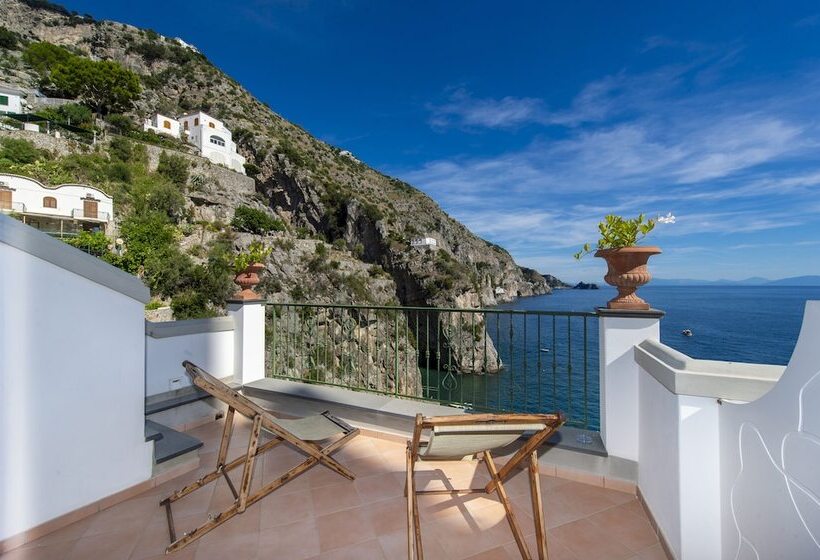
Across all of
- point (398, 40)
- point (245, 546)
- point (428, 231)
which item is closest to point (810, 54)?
point (245, 546)

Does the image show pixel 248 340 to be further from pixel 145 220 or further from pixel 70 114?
pixel 70 114

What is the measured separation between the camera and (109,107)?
3062 centimetres

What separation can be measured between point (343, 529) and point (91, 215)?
26.1 metres

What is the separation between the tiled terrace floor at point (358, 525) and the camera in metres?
1.72

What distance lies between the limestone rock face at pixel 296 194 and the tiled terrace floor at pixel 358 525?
19.9 meters

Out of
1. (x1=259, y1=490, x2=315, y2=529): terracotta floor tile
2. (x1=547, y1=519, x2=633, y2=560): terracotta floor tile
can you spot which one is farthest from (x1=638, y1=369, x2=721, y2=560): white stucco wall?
(x1=259, y1=490, x2=315, y2=529): terracotta floor tile

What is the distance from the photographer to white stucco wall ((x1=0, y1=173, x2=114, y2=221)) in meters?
18.3

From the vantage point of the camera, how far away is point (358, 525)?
6.39ft

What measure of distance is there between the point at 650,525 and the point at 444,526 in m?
1.16

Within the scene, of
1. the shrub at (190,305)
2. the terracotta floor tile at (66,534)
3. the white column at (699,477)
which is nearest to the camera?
the white column at (699,477)

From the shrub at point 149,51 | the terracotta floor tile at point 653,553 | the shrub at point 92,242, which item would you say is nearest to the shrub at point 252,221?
the shrub at point 92,242

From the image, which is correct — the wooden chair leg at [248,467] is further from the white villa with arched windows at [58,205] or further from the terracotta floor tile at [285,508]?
the white villa with arched windows at [58,205]

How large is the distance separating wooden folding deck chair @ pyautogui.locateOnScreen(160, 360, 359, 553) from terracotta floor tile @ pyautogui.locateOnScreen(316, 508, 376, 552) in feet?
0.95

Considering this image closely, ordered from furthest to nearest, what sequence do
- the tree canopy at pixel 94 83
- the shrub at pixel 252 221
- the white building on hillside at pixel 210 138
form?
the white building on hillside at pixel 210 138 → the tree canopy at pixel 94 83 → the shrub at pixel 252 221
